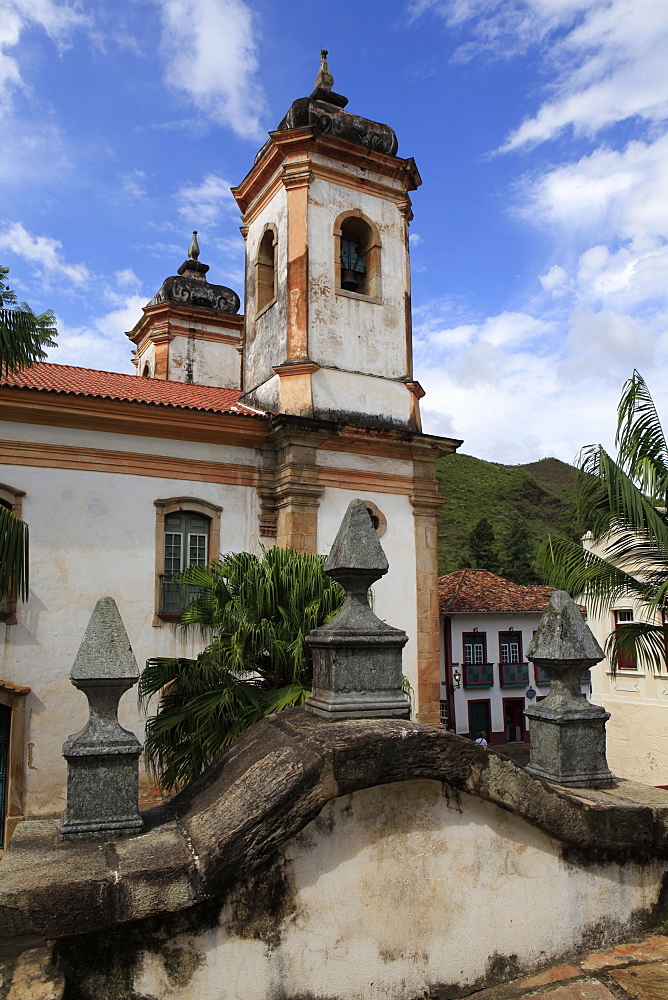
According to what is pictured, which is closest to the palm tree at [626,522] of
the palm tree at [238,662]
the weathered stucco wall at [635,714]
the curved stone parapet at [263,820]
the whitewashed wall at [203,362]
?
the palm tree at [238,662]

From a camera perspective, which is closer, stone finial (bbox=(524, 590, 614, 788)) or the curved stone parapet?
the curved stone parapet

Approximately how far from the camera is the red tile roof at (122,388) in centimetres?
1195

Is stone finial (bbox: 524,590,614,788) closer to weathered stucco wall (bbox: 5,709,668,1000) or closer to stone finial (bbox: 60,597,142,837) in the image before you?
weathered stucco wall (bbox: 5,709,668,1000)

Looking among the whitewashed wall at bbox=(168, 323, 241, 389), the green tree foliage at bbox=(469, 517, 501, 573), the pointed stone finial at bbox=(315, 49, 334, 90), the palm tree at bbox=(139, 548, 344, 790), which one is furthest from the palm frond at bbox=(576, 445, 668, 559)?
the green tree foliage at bbox=(469, 517, 501, 573)

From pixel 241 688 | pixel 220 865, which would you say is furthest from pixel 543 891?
pixel 241 688

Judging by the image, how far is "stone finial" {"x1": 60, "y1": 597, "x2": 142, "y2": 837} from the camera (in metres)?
3.29

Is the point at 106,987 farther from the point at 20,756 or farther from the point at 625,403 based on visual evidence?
the point at 20,756

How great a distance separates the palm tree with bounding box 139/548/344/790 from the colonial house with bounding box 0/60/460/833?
4.34m

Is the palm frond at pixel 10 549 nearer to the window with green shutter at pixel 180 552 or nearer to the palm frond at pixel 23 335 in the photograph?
the palm frond at pixel 23 335

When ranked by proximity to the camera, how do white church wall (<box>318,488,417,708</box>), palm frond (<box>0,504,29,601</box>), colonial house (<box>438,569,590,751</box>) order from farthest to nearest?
colonial house (<box>438,569,590,751</box>), white church wall (<box>318,488,417,708</box>), palm frond (<box>0,504,29,601</box>)

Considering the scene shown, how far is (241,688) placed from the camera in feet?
21.8

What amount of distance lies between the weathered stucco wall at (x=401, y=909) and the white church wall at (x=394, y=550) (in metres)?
9.01

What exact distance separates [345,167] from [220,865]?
46.9 ft

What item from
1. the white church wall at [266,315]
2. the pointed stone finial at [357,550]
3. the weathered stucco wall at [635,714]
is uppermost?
the white church wall at [266,315]
